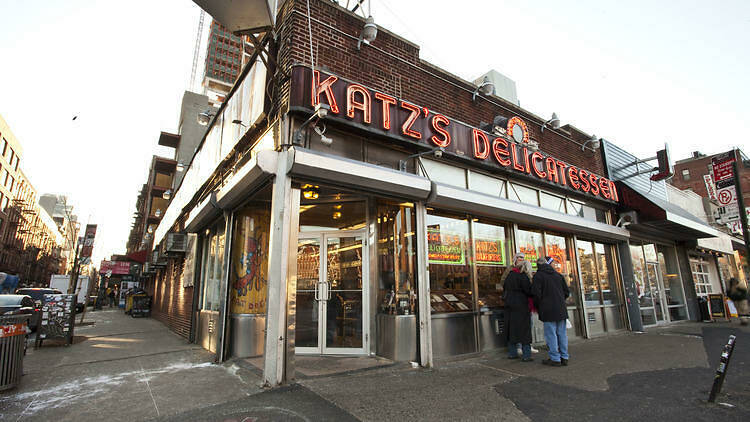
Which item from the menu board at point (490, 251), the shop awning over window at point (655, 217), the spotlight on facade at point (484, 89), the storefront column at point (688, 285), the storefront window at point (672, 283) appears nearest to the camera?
the menu board at point (490, 251)

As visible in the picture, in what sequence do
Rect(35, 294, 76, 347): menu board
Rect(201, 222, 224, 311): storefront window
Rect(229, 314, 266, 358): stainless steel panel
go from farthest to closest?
Rect(35, 294, 76, 347): menu board
Rect(201, 222, 224, 311): storefront window
Rect(229, 314, 266, 358): stainless steel panel

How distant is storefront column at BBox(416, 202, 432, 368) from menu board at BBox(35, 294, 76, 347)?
8561mm

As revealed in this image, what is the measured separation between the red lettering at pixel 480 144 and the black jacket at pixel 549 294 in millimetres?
2767

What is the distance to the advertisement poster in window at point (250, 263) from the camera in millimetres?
6930

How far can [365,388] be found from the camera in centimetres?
457

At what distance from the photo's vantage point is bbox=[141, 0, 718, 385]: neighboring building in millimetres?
5578

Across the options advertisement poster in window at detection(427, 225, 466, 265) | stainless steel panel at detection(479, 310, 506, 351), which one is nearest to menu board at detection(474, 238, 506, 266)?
advertisement poster in window at detection(427, 225, 466, 265)

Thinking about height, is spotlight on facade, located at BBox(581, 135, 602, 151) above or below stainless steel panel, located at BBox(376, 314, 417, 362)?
above

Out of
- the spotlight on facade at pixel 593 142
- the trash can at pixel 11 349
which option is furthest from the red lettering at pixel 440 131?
the trash can at pixel 11 349

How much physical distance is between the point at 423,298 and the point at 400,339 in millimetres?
817

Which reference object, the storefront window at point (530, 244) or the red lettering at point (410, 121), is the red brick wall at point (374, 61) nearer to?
the red lettering at point (410, 121)

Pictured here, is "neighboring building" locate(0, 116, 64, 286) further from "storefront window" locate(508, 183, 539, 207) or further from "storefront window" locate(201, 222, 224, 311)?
"storefront window" locate(508, 183, 539, 207)

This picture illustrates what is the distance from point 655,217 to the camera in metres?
10.4

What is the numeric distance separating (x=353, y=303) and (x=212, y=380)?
2.65 metres
